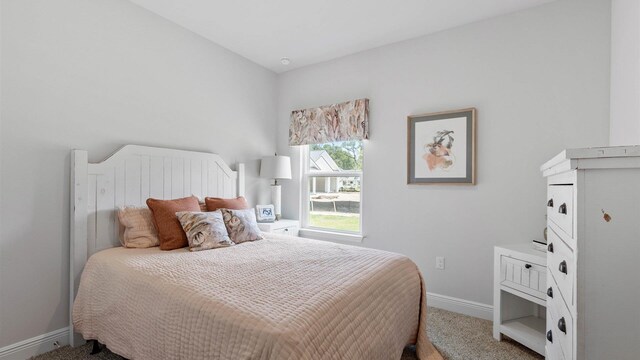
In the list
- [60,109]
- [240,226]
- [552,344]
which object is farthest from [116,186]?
[552,344]

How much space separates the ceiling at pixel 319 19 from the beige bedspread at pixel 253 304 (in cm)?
197

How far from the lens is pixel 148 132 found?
2576 mm

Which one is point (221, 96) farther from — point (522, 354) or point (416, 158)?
point (522, 354)

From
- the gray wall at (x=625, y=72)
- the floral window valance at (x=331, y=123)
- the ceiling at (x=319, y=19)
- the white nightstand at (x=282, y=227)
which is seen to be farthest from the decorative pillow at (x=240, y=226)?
the gray wall at (x=625, y=72)

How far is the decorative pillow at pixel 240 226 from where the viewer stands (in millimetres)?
2431

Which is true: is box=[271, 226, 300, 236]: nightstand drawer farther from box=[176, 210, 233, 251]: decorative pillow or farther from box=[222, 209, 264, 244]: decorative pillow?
box=[176, 210, 233, 251]: decorative pillow

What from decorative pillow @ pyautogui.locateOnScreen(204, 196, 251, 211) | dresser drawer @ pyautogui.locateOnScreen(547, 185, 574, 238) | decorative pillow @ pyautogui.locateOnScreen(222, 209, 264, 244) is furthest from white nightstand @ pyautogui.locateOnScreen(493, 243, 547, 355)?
decorative pillow @ pyautogui.locateOnScreen(204, 196, 251, 211)

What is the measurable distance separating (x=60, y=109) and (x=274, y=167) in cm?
193

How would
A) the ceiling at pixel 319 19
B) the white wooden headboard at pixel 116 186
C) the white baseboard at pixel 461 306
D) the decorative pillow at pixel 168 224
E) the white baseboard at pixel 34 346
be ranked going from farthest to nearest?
1. the white baseboard at pixel 461 306
2. the ceiling at pixel 319 19
3. the decorative pillow at pixel 168 224
4. the white wooden headboard at pixel 116 186
5. the white baseboard at pixel 34 346

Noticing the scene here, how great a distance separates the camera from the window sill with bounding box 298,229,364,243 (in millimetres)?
3301

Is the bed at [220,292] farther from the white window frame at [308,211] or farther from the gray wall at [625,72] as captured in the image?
the gray wall at [625,72]

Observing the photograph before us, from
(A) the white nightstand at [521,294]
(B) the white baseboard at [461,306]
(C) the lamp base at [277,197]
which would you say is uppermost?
(C) the lamp base at [277,197]

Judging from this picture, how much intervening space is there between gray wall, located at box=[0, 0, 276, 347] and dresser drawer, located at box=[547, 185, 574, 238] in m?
2.84

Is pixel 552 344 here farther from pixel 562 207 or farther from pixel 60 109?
pixel 60 109
